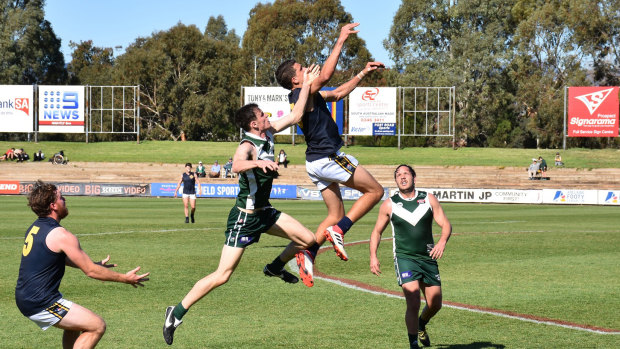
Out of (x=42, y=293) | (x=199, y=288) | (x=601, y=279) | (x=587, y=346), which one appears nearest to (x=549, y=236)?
(x=601, y=279)

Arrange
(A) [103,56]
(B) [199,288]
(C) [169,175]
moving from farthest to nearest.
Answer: (A) [103,56] < (C) [169,175] < (B) [199,288]

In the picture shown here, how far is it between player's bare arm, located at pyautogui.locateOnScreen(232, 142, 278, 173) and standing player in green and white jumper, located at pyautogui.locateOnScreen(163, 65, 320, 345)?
0.04 ft

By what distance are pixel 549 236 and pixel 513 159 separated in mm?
38912

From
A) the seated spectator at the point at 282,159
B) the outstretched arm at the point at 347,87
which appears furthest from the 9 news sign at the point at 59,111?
the outstretched arm at the point at 347,87

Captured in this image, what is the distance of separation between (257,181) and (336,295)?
194 inches

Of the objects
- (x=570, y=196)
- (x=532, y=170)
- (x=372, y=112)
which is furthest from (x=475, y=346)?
(x=372, y=112)

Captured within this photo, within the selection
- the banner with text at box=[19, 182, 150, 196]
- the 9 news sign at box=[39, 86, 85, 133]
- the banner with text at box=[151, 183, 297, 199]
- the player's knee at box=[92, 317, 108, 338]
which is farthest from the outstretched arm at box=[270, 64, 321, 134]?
the 9 news sign at box=[39, 86, 85, 133]

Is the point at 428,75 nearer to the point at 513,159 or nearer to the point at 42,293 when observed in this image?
the point at 513,159

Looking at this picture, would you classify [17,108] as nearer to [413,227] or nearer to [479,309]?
[479,309]

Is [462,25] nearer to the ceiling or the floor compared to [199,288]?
nearer to the ceiling

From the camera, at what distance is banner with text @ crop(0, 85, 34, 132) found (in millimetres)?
66062

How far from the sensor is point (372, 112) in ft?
208

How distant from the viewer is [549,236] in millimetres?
24078

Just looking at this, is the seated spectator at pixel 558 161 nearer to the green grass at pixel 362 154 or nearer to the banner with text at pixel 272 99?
the green grass at pixel 362 154
